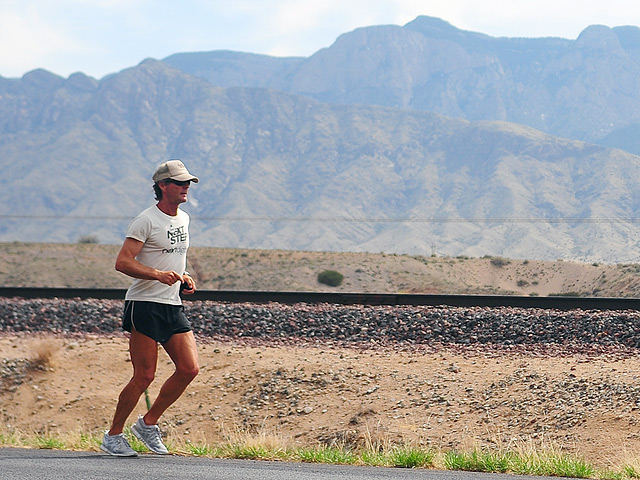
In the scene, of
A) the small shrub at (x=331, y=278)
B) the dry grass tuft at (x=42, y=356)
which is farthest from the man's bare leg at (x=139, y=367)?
the small shrub at (x=331, y=278)

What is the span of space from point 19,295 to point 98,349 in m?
6.52

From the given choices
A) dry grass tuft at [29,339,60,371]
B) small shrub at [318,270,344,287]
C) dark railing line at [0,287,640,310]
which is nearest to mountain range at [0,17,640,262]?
small shrub at [318,270,344,287]

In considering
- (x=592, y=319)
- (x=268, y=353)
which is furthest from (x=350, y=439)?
(x=592, y=319)

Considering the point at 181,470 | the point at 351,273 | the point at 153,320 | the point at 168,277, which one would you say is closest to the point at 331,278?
the point at 351,273

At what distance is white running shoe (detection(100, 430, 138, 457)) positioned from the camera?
21.8 ft

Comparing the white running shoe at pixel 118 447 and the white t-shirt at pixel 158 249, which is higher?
the white t-shirt at pixel 158 249

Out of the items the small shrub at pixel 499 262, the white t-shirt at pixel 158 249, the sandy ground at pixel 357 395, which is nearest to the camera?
the white t-shirt at pixel 158 249

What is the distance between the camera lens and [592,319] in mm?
14273

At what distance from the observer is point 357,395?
11.7m

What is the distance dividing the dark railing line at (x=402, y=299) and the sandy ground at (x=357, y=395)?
312cm

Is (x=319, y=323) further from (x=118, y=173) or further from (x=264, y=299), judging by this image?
(x=118, y=173)

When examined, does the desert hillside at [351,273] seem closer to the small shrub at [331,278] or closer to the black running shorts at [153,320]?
the small shrub at [331,278]

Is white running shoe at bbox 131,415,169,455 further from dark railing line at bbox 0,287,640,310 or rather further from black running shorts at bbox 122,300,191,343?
dark railing line at bbox 0,287,640,310

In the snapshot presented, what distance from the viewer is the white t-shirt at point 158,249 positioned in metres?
6.48
